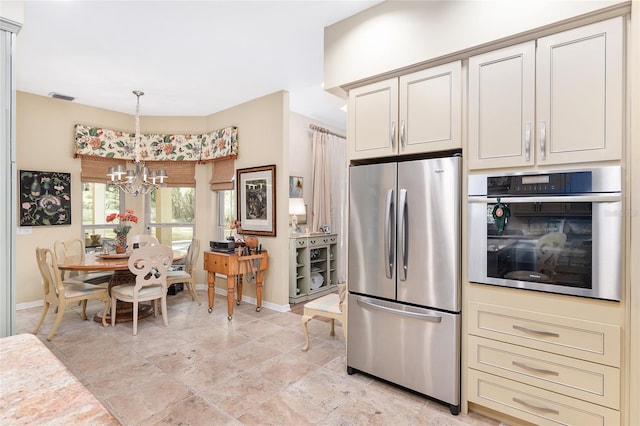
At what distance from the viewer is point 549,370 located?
1.88m

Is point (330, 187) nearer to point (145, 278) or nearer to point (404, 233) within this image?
point (145, 278)

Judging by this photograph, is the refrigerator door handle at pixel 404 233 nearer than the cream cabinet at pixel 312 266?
Yes

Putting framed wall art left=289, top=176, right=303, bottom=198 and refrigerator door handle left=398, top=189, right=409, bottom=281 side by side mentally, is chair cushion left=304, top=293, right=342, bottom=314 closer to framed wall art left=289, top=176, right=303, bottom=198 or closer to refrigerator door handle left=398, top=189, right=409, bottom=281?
refrigerator door handle left=398, top=189, right=409, bottom=281

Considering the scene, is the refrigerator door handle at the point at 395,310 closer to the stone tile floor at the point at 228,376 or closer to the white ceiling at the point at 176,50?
the stone tile floor at the point at 228,376

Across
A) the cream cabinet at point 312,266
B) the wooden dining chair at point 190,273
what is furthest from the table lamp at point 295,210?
the wooden dining chair at point 190,273

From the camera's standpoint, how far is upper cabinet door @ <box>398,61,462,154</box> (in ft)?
7.14

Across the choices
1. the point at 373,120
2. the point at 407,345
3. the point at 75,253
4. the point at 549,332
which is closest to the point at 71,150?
the point at 75,253

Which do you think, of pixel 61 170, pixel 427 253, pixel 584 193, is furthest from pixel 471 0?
pixel 61 170

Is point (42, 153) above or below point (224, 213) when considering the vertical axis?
above

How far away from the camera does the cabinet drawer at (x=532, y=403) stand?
1766 millimetres

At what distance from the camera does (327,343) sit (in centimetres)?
332

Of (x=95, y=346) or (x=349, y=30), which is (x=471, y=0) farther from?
(x=95, y=346)

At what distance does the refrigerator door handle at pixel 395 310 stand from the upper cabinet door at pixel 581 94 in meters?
1.16

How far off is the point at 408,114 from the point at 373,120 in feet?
0.92
